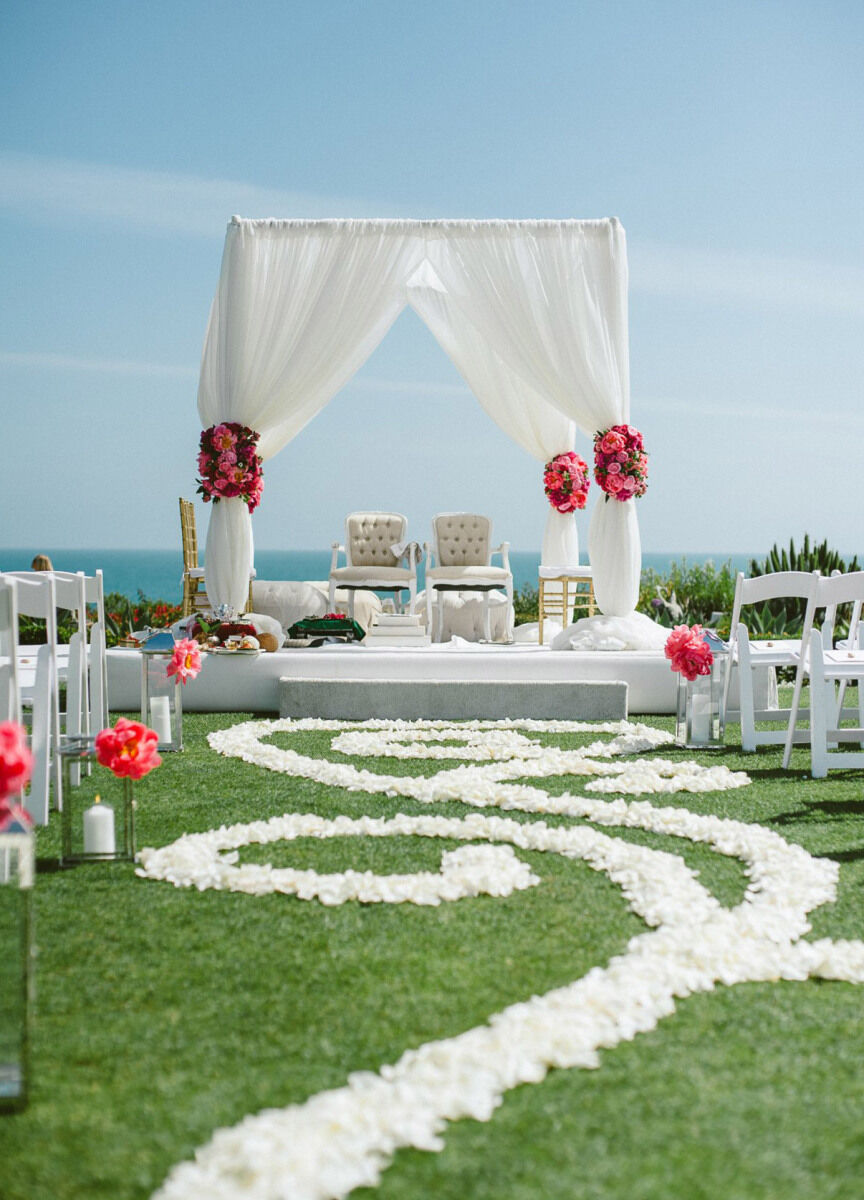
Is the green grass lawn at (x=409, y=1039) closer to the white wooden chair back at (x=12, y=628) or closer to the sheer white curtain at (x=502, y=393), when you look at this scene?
the white wooden chair back at (x=12, y=628)

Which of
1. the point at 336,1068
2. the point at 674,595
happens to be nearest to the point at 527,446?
the point at 674,595

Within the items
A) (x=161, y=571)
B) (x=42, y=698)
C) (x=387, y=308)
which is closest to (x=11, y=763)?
(x=42, y=698)

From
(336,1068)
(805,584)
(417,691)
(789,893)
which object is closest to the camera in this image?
(336,1068)

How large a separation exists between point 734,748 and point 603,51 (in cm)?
1559

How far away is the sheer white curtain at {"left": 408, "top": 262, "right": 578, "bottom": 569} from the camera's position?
990 cm

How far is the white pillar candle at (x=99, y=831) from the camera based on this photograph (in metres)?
3.60

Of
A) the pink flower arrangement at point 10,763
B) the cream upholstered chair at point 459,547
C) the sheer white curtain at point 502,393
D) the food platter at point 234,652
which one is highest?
the sheer white curtain at point 502,393

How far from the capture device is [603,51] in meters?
18.4

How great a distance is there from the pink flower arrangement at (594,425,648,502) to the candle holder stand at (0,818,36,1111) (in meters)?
6.34

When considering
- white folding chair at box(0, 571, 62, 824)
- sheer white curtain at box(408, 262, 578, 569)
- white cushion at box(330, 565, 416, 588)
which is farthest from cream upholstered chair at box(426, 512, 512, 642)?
white folding chair at box(0, 571, 62, 824)

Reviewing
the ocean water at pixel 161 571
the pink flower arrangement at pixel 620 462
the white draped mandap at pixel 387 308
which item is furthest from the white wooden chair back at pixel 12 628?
the ocean water at pixel 161 571

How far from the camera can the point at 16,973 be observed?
2121 millimetres

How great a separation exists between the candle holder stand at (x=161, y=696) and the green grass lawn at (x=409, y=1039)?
6.12 ft

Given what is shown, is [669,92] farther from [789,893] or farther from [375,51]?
[789,893]
